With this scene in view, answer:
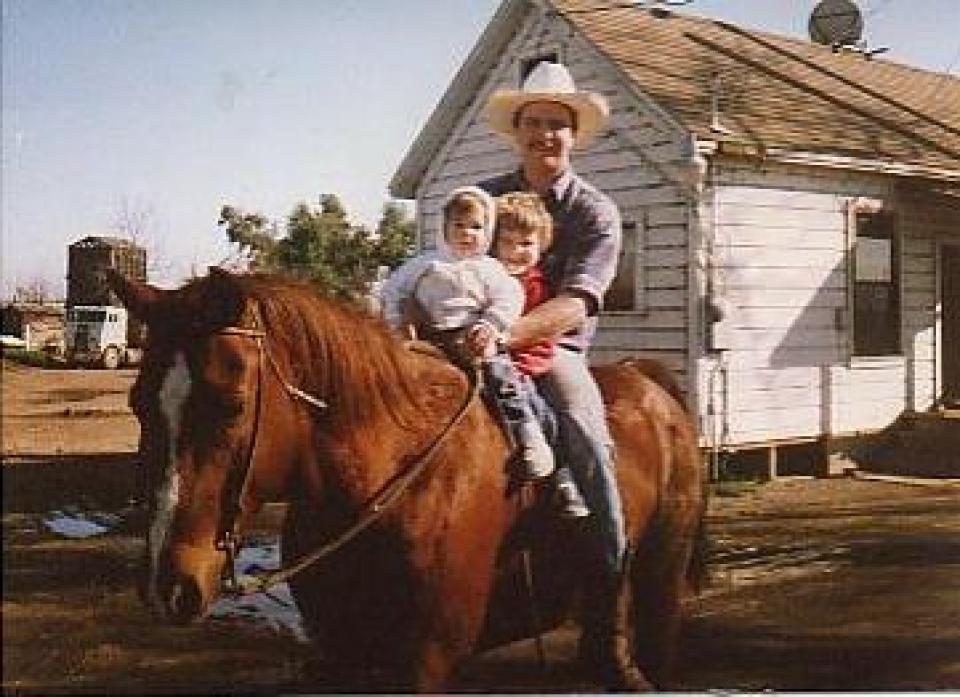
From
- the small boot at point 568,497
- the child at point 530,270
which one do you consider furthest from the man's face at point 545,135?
the small boot at point 568,497

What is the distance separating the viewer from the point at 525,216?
232 cm

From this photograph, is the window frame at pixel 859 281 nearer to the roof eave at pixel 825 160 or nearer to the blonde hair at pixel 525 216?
the roof eave at pixel 825 160

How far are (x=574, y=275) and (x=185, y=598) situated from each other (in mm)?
1106

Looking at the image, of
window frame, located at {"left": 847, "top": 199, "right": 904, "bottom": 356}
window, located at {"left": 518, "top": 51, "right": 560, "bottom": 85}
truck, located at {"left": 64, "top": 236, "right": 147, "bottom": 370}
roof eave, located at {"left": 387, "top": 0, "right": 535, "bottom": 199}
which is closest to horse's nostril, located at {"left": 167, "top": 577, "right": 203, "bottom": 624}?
truck, located at {"left": 64, "top": 236, "right": 147, "bottom": 370}

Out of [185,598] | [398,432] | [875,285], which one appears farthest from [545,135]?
[185,598]

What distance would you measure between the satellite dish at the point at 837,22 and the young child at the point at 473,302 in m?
1.32

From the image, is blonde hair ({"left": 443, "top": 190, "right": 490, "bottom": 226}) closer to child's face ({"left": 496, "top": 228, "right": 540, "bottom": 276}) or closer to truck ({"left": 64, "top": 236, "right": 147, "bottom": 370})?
child's face ({"left": 496, "top": 228, "right": 540, "bottom": 276})

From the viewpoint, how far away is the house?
2.58 m

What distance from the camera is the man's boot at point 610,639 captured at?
8.23ft

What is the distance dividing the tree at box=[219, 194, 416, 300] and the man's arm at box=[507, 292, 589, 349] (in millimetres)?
329

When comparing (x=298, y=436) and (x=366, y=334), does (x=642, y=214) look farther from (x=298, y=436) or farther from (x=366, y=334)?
(x=298, y=436)

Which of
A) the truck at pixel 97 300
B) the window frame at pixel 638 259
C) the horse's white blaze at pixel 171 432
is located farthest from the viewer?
the window frame at pixel 638 259

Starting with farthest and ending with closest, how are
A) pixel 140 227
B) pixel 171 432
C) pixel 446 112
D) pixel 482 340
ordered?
pixel 446 112
pixel 140 227
pixel 482 340
pixel 171 432

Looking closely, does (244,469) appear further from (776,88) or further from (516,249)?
(776,88)
